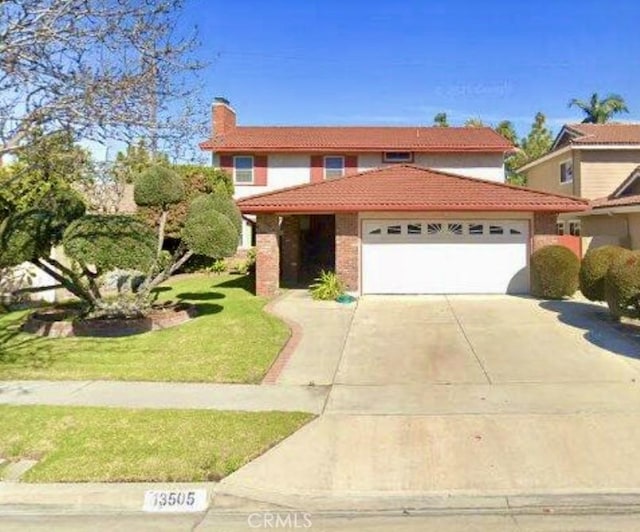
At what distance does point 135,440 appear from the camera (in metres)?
5.96

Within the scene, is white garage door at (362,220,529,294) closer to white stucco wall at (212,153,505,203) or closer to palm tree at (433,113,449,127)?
white stucco wall at (212,153,505,203)

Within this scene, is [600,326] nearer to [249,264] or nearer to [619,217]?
[619,217]

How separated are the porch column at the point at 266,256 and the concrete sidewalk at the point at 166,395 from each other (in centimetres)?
862

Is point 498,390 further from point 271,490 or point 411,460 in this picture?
point 271,490

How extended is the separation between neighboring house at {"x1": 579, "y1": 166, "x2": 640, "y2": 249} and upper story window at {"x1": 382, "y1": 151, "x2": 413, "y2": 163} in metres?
7.89

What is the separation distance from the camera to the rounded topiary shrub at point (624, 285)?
35.4 ft

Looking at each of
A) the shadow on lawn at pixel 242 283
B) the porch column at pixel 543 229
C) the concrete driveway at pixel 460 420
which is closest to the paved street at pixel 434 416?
the concrete driveway at pixel 460 420

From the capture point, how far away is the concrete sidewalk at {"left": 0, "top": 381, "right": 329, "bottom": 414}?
23.5 ft

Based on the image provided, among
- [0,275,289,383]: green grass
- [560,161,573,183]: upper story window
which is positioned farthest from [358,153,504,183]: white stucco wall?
[0,275,289,383]: green grass

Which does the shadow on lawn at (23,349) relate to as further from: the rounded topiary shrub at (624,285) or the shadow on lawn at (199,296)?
the rounded topiary shrub at (624,285)

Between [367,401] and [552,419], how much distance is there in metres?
2.12

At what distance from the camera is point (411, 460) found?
553 centimetres

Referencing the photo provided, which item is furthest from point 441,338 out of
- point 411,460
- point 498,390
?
point 411,460

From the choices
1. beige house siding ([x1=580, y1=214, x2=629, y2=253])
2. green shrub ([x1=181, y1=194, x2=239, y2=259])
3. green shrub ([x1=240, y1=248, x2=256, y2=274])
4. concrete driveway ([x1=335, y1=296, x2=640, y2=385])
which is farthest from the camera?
green shrub ([x1=240, y1=248, x2=256, y2=274])
